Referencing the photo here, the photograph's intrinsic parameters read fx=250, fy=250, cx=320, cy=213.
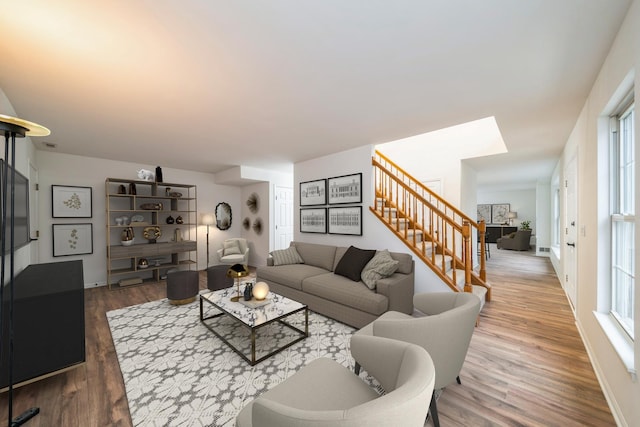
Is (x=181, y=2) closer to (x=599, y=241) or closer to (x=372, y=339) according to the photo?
(x=372, y=339)

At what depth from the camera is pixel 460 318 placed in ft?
5.11

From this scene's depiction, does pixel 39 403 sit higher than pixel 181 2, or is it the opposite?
pixel 181 2

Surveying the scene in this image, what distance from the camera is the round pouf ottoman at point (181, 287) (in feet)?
11.5

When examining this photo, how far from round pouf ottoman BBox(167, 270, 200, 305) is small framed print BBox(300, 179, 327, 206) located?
92.3 inches

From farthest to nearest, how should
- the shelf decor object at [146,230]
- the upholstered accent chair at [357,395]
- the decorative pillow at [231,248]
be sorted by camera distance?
the decorative pillow at [231,248] < the shelf decor object at [146,230] < the upholstered accent chair at [357,395]

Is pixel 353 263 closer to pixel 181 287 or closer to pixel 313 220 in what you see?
pixel 313 220

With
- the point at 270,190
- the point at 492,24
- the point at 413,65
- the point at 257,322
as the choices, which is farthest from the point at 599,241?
the point at 270,190

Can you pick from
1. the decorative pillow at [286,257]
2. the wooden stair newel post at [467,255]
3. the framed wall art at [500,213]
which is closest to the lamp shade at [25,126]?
the decorative pillow at [286,257]

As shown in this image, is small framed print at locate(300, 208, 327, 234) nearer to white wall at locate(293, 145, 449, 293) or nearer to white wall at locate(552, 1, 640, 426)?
white wall at locate(293, 145, 449, 293)

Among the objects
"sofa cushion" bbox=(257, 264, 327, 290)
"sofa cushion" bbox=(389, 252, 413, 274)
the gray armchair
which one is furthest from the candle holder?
the gray armchair

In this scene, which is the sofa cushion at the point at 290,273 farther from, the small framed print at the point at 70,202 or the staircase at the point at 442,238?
the small framed print at the point at 70,202

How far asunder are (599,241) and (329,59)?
246 centimetres

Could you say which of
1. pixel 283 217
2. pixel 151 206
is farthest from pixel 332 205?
pixel 151 206

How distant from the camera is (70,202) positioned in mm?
4375
